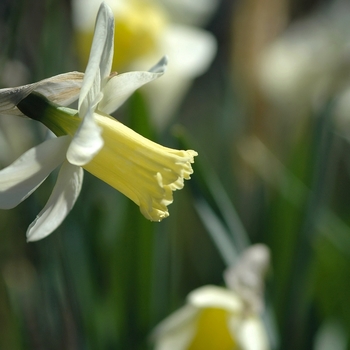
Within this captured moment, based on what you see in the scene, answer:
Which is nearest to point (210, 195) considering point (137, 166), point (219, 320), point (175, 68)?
point (219, 320)

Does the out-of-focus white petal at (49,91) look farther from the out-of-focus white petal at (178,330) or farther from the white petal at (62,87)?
the out-of-focus white petal at (178,330)

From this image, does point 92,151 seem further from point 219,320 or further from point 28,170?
point 219,320

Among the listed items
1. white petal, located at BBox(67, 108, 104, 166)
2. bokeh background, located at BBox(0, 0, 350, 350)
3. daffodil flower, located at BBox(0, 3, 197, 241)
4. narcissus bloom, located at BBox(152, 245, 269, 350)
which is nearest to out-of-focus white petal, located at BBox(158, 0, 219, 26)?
Answer: bokeh background, located at BBox(0, 0, 350, 350)

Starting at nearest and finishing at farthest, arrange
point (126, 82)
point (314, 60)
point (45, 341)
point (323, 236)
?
point (126, 82), point (45, 341), point (323, 236), point (314, 60)

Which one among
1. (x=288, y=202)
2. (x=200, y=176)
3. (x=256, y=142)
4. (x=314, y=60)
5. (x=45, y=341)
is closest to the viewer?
(x=200, y=176)

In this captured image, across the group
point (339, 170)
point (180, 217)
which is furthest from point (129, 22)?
point (339, 170)

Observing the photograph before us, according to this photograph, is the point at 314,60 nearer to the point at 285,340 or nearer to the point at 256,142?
the point at 256,142
